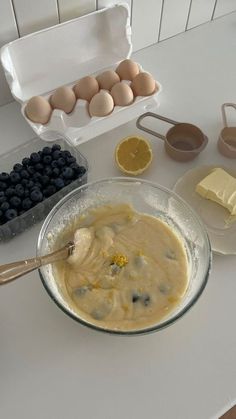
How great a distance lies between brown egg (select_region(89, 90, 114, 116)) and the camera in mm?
958

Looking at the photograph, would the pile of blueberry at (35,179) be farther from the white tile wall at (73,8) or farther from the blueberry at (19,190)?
the white tile wall at (73,8)

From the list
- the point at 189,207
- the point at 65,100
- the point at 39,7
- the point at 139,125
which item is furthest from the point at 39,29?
the point at 189,207

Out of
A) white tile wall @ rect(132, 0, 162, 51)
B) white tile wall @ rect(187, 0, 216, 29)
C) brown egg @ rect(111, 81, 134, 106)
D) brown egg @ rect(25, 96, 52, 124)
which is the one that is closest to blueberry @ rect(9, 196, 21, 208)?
brown egg @ rect(25, 96, 52, 124)

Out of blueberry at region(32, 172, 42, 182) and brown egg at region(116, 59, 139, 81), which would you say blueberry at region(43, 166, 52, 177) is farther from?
brown egg at region(116, 59, 139, 81)

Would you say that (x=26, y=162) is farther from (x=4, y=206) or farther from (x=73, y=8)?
(x=73, y=8)

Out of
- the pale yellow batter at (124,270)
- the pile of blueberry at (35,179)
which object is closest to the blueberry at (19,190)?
the pile of blueberry at (35,179)

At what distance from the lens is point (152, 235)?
0.82 meters

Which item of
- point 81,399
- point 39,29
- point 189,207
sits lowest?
point 81,399

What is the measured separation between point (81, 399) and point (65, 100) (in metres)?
0.59

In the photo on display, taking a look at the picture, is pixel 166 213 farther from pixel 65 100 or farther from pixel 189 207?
pixel 65 100

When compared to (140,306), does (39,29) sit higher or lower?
higher

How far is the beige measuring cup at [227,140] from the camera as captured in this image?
0.97m

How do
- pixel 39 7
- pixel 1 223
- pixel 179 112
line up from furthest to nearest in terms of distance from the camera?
pixel 179 112 → pixel 39 7 → pixel 1 223

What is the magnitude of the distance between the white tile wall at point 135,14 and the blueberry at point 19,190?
319 mm
